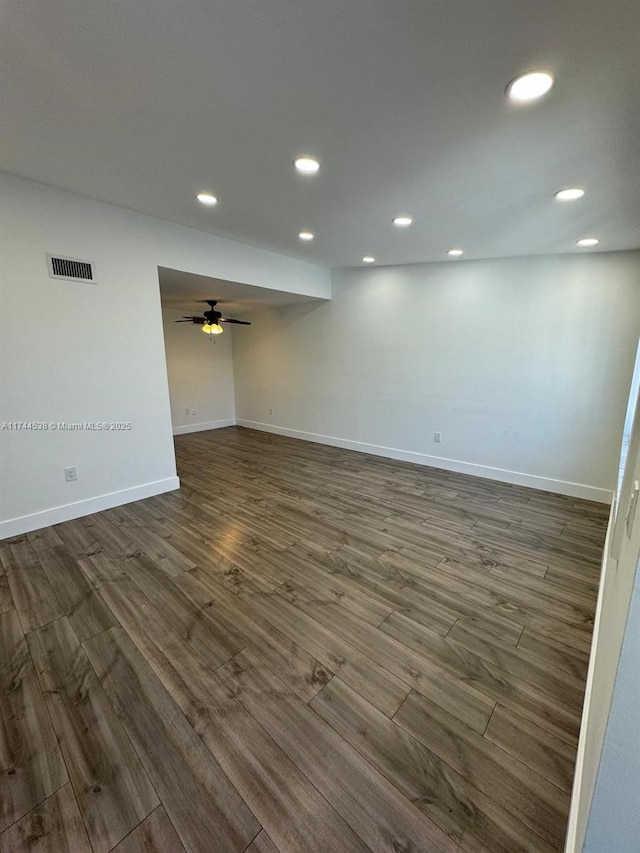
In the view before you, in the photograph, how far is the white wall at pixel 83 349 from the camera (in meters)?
2.61

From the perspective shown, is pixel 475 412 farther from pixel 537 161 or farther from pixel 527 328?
pixel 537 161

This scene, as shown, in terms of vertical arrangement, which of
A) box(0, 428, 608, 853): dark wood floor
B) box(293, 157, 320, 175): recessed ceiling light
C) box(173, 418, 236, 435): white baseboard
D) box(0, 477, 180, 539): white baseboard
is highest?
box(293, 157, 320, 175): recessed ceiling light

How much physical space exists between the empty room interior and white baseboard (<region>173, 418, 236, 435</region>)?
2.18 m

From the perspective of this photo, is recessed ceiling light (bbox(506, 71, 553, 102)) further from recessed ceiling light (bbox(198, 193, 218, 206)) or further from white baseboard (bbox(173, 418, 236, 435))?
white baseboard (bbox(173, 418, 236, 435))

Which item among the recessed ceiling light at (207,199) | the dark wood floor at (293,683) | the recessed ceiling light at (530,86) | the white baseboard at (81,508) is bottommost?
the dark wood floor at (293,683)

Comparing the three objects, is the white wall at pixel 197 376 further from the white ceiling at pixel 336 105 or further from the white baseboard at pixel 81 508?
the white ceiling at pixel 336 105

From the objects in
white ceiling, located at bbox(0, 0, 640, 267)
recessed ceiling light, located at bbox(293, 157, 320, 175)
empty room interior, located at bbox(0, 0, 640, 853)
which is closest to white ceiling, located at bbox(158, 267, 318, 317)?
empty room interior, located at bbox(0, 0, 640, 853)

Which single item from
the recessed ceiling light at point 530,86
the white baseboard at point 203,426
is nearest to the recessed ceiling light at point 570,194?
the recessed ceiling light at point 530,86

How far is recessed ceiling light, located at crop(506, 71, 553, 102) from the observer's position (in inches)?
51.1

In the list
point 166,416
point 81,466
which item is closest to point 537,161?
point 166,416

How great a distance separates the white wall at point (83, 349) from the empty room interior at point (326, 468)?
0.08 feet

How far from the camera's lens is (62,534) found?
2840 millimetres

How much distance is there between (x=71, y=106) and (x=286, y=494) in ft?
10.4

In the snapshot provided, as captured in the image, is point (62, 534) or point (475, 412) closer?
point (62, 534)
